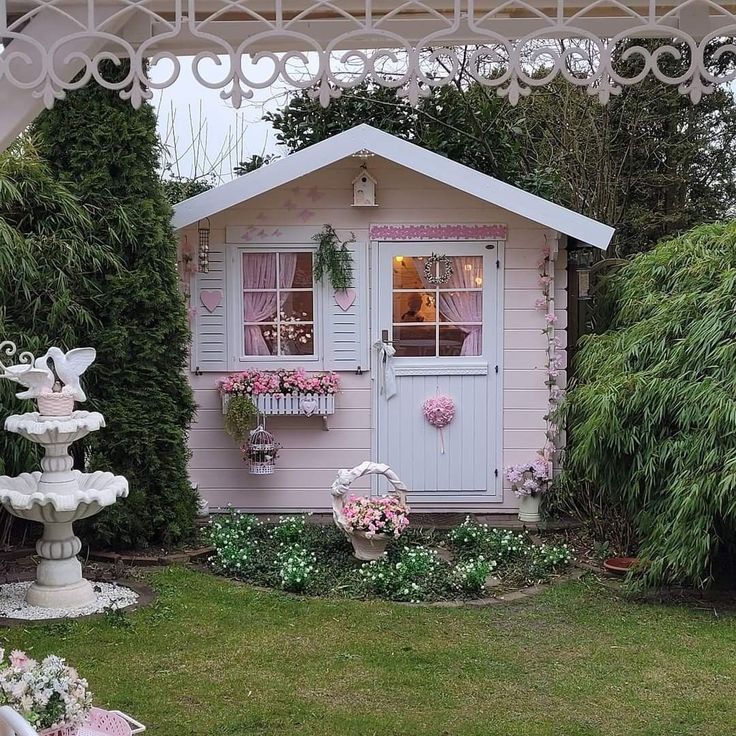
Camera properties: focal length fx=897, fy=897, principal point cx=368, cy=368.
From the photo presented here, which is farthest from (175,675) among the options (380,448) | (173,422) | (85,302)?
(380,448)

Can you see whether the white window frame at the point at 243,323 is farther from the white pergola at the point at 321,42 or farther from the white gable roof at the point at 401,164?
the white pergola at the point at 321,42

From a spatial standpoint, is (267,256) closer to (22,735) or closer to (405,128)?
(405,128)

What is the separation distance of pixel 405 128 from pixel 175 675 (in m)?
8.06

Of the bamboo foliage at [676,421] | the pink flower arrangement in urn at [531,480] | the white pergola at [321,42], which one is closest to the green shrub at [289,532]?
the pink flower arrangement in urn at [531,480]

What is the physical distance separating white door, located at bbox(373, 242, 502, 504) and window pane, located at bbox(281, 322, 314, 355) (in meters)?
0.52

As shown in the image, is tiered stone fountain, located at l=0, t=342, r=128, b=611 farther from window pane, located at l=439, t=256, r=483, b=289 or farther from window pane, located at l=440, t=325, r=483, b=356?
window pane, located at l=439, t=256, r=483, b=289

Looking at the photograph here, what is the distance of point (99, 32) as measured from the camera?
216cm

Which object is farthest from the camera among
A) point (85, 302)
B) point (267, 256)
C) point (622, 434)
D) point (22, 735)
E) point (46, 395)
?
point (267, 256)

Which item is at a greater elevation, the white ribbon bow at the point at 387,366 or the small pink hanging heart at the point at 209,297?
the small pink hanging heart at the point at 209,297

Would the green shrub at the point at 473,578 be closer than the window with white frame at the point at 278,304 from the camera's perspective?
Yes

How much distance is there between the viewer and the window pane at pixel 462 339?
701cm

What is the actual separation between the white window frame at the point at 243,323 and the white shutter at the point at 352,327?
0.22 ft

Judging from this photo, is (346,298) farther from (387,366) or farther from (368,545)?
(368,545)

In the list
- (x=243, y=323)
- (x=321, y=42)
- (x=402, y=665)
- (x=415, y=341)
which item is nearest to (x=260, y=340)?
(x=243, y=323)
